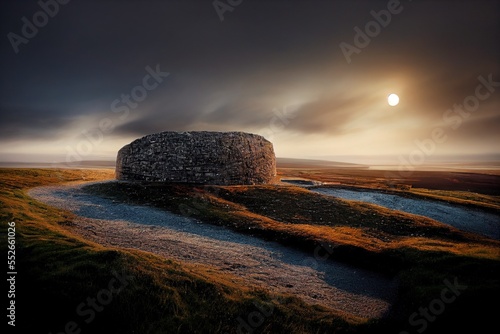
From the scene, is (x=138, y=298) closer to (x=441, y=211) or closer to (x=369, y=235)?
(x=369, y=235)

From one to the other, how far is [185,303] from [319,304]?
4925mm

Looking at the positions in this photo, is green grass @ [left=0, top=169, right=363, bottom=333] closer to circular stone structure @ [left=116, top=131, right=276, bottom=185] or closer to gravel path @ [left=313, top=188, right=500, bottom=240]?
circular stone structure @ [left=116, top=131, right=276, bottom=185]

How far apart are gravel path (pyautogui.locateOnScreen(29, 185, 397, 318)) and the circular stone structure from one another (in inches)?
459

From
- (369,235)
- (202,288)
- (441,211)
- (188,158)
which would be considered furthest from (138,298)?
(441,211)

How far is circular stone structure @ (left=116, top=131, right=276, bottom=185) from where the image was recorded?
32250 millimetres

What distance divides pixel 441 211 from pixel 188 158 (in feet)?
102

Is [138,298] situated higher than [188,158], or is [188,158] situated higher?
[188,158]

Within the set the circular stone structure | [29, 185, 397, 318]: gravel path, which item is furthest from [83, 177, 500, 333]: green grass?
the circular stone structure

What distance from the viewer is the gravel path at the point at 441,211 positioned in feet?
84.7

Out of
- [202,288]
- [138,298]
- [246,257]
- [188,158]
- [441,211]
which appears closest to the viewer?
[138,298]

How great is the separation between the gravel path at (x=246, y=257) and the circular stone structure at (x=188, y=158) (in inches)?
459

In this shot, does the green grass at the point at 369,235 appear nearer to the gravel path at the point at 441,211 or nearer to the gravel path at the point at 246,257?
the gravel path at the point at 246,257

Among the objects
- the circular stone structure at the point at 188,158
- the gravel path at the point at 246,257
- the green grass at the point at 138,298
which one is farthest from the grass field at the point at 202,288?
the circular stone structure at the point at 188,158

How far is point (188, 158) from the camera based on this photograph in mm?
32250
